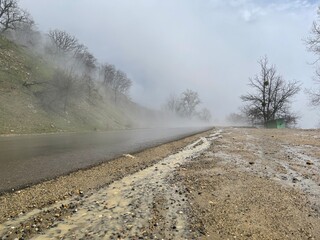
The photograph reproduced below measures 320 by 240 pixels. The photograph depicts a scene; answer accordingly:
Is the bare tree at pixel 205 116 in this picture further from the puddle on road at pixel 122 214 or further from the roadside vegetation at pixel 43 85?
the puddle on road at pixel 122 214

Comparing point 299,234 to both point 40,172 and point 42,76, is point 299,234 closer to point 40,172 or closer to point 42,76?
point 40,172

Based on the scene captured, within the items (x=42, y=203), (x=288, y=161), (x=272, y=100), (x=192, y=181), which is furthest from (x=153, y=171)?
(x=272, y=100)

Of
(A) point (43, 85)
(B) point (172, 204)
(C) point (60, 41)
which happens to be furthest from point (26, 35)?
(B) point (172, 204)

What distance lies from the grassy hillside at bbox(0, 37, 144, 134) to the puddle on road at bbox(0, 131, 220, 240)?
30.7 metres

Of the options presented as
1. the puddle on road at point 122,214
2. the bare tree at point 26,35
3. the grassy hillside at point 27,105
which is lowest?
the puddle on road at point 122,214

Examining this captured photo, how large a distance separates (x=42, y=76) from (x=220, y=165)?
6091cm

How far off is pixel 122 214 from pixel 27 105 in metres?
47.1

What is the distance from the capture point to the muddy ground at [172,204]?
20.7ft

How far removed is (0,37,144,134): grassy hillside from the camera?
42.6m

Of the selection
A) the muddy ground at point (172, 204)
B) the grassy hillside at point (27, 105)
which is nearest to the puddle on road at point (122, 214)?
the muddy ground at point (172, 204)

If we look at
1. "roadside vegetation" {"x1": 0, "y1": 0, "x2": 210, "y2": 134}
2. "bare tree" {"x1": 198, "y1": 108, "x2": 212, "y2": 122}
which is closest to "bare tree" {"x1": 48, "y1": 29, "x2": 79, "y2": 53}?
"roadside vegetation" {"x1": 0, "y1": 0, "x2": 210, "y2": 134}

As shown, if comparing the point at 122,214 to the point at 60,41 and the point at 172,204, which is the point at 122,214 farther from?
the point at 60,41

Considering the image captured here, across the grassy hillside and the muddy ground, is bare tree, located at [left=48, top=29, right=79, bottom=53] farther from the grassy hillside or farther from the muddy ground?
the muddy ground

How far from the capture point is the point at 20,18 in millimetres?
73562
